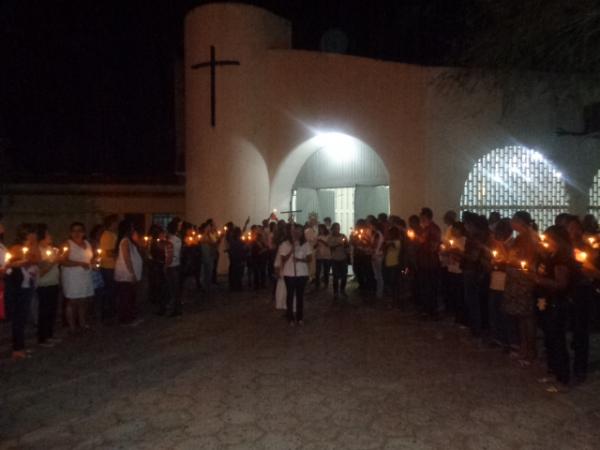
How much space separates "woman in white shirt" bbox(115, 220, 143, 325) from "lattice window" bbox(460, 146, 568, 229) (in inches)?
332

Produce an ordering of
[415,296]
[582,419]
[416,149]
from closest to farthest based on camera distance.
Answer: [582,419] → [415,296] → [416,149]

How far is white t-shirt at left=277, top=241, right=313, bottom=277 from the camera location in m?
10.5

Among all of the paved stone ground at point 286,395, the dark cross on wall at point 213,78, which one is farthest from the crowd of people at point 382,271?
the dark cross on wall at point 213,78

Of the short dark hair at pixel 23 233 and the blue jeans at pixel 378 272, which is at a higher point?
the short dark hair at pixel 23 233

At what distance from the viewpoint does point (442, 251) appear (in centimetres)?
1025

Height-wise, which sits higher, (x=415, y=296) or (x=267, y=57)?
(x=267, y=57)

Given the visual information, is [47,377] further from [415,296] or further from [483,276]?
[415,296]

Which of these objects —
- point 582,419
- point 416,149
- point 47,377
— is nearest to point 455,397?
point 582,419

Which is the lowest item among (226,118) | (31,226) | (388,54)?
(31,226)

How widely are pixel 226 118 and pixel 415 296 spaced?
9.40 metres

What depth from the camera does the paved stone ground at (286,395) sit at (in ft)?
18.4

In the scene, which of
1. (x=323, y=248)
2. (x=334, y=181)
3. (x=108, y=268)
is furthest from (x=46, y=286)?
(x=334, y=181)

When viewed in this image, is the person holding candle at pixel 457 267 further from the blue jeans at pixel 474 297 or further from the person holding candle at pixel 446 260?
the blue jeans at pixel 474 297

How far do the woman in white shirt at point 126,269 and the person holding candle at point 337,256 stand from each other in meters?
4.83
